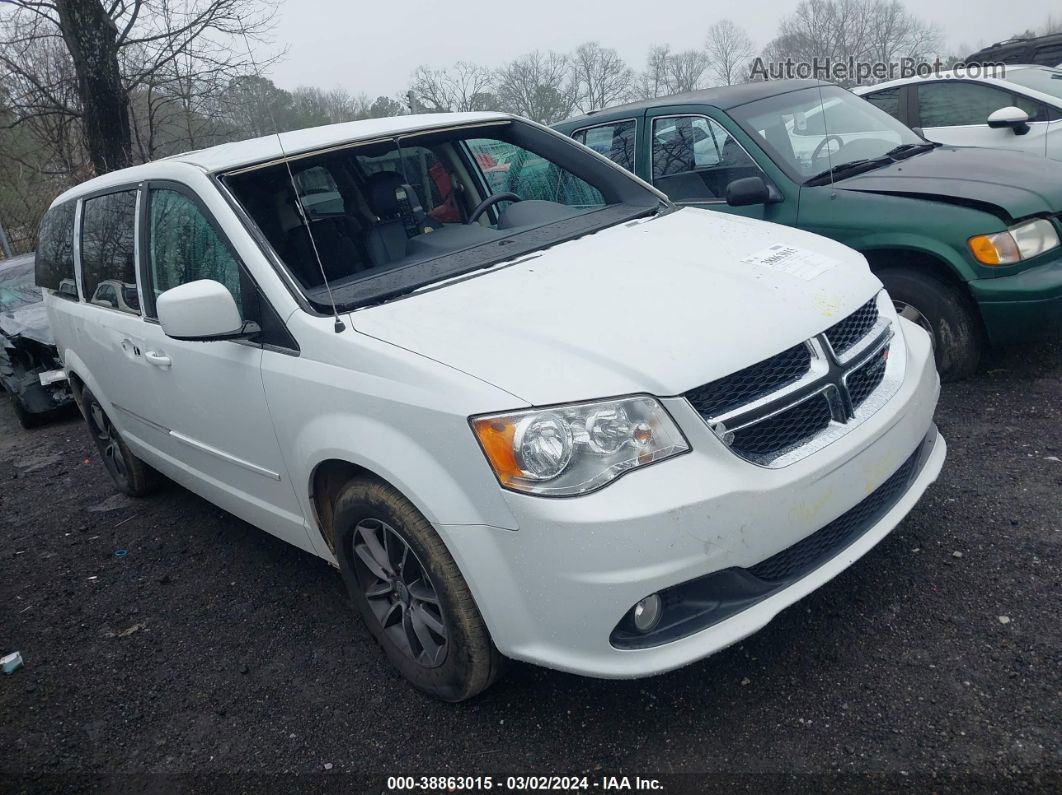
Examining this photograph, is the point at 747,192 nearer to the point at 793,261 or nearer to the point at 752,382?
the point at 793,261

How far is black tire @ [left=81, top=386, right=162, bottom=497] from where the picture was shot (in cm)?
474

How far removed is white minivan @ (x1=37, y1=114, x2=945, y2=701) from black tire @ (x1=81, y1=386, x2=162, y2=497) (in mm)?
1173

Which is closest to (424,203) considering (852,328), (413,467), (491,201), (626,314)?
(491,201)

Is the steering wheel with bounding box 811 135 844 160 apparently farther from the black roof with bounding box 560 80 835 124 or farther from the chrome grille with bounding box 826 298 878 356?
the chrome grille with bounding box 826 298 878 356

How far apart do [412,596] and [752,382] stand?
1.23 metres

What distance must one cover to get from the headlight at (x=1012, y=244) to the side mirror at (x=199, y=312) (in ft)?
11.3

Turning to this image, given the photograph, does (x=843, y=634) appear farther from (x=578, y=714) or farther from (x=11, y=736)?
(x=11, y=736)

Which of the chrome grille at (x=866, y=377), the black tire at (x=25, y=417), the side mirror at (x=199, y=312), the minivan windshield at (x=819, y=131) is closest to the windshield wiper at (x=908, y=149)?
the minivan windshield at (x=819, y=131)

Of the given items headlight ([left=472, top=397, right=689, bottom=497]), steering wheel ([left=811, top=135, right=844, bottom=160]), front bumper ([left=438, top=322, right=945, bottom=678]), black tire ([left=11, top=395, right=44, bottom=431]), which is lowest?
black tire ([left=11, top=395, right=44, bottom=431])

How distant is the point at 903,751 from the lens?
2172 mm

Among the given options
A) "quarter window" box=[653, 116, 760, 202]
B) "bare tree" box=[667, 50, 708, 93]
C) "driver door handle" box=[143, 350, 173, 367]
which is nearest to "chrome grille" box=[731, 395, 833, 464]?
"driver door handle" box=[143, 350, 173, 367]

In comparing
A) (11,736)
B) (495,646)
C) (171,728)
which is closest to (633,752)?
(495,646)

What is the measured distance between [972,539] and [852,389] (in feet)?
3.35

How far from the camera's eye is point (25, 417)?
7363 mm
